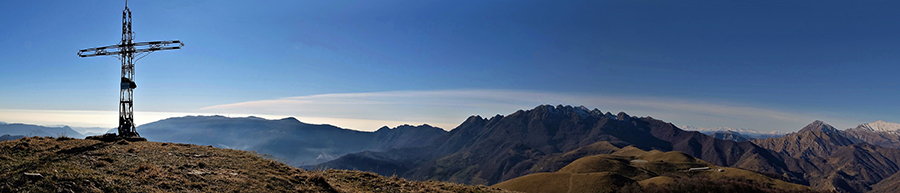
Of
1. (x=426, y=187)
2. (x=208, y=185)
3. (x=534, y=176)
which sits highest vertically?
(x=208, y=185)

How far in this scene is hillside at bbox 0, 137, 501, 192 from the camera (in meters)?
17.4

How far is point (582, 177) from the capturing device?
142 metres

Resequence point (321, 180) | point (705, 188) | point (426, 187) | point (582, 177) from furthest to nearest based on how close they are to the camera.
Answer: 1. point (582, 177)
2. point (705, 188)
3. point (426, 187)
4. point (321, 180)

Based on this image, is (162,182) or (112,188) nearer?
(112,188)

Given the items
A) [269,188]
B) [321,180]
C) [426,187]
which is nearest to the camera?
[269,188]

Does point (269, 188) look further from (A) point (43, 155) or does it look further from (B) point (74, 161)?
(A) point (43, 155)

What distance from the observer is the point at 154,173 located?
21688mm

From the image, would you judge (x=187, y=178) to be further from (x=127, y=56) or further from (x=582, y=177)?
(x=582, y=177)

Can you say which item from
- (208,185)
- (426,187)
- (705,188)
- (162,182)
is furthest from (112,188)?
(705,188)

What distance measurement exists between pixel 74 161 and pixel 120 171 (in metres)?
5.09

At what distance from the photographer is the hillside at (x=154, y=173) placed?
57.1ft

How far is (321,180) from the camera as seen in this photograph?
90.0 ft

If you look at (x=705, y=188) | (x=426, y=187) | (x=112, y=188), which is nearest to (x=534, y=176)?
(x=705, y=188)

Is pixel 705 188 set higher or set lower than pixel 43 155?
lower
